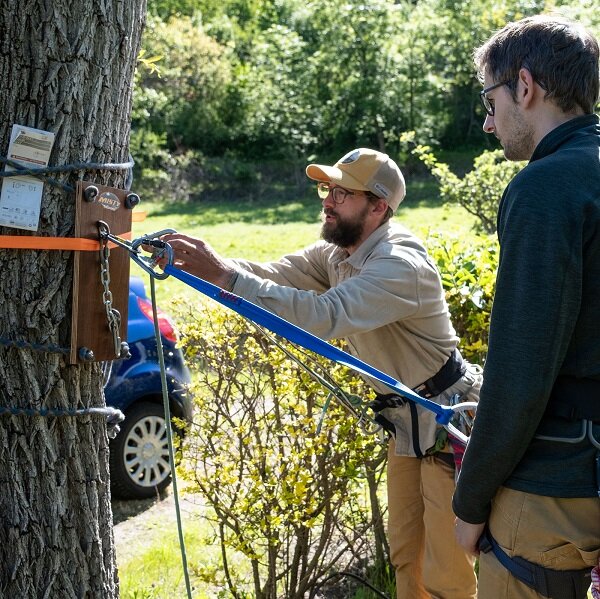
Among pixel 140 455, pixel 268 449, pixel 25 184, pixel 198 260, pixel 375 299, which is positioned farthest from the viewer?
pixel 140 455

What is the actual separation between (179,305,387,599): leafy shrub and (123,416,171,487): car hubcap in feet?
5.10

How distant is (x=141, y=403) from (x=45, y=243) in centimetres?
328

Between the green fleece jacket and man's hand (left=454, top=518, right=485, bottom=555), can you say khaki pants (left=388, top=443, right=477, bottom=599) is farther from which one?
the green fleece jacket

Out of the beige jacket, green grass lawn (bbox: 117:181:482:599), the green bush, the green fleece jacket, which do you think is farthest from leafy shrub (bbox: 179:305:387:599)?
the green bush

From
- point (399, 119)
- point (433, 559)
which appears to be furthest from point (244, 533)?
point (399, 119)

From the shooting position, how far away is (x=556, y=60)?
7.12 ft

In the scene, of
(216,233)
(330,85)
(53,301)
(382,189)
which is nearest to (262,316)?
(53,301)

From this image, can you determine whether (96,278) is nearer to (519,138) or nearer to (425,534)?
(519,138)

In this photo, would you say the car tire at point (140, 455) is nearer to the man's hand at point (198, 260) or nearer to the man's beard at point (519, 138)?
the man's hand at point (198, 260)

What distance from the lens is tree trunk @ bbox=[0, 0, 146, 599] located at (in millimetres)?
2518

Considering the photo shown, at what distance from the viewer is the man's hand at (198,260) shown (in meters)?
2.80

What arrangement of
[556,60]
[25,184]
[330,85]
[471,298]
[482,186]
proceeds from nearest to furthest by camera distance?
[556,60] < [25,184] < [471,298] < [482,186] < [330,85]

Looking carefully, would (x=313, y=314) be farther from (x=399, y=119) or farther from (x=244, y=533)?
(x=399, y=119)

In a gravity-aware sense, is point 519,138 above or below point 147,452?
above
